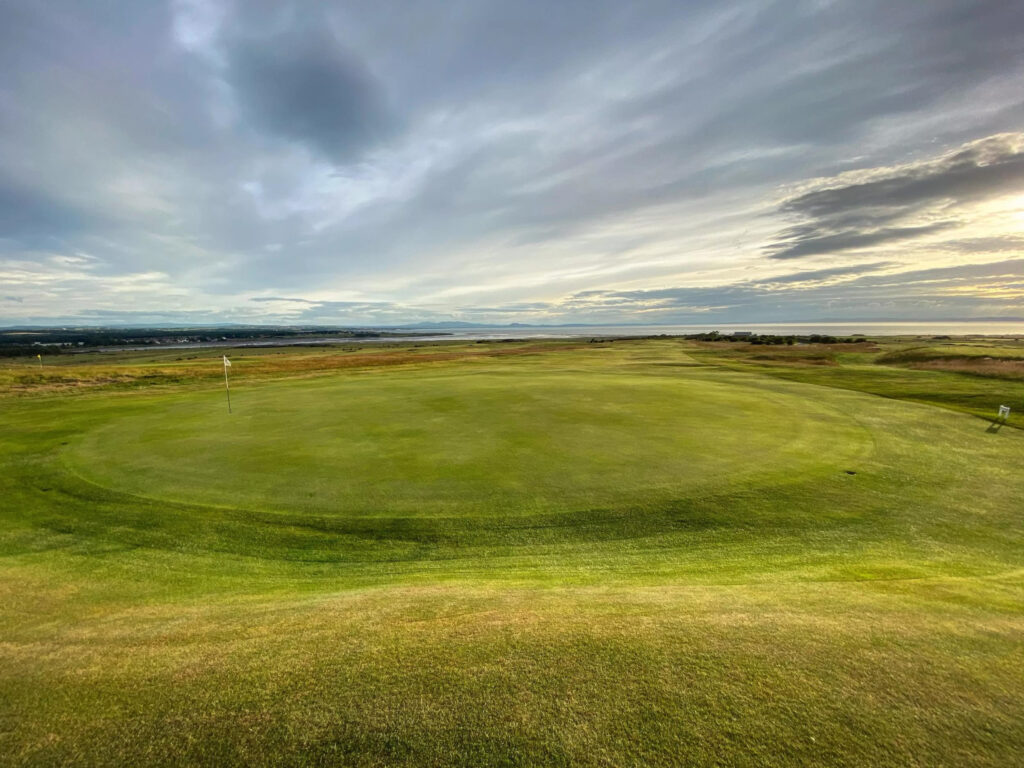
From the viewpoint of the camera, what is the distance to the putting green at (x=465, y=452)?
10.7 m

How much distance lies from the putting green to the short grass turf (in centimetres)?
13

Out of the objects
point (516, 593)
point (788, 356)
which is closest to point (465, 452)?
point (516, 593)

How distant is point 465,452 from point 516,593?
23.6ft

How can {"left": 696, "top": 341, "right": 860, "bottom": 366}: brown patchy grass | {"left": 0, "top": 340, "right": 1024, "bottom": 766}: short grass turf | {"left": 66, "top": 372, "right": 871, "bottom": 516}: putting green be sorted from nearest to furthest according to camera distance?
{"left": 0, "top": 340, "right": 1024, "bottom": 766}: short grass turf, {"left": 66, "top": 372, "right": 871, "bottom": 516}: putting green, {"left": 696, "top": 341, "right": 860, "bottom": 366}: brown patchy grass

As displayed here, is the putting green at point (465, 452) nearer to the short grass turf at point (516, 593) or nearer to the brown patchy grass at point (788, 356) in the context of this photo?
the short grass turf at point (516, 593)

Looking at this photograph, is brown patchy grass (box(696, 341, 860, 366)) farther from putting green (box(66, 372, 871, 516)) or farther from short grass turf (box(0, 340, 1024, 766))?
short grass turf (box(0, 340, 1024, 766))

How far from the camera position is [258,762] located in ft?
10.6

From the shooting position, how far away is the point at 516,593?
6613 mm

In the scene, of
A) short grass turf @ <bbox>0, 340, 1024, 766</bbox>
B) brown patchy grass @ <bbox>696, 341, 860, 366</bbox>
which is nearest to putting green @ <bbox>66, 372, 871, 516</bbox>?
short grass turf @ <bbox>0, 340, 1024, 766</bbox>

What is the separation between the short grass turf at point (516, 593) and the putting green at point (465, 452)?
0.13 meters

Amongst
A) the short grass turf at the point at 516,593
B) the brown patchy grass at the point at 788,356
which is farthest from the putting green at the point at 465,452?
the brown patchy grass at the point at 788,356

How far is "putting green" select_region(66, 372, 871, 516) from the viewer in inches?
421

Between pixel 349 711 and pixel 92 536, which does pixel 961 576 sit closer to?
pixel 349 711

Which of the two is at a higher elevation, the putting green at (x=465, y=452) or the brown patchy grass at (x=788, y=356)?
the brown patchy grass at (x=788, y=356)
